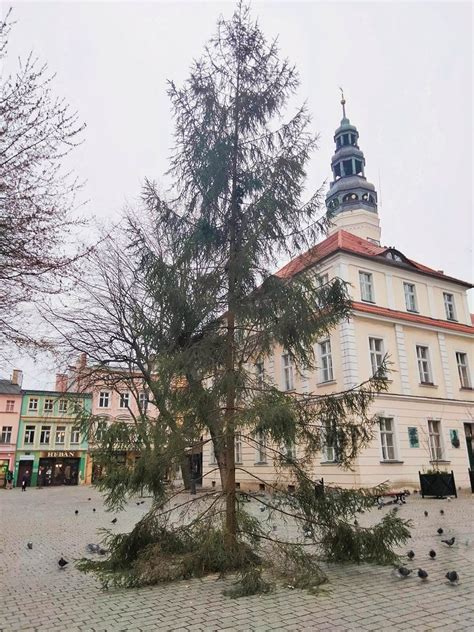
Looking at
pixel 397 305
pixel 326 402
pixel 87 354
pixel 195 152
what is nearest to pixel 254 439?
pixel 326 402

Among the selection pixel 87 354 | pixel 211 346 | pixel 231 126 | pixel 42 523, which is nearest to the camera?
pixel 211 346

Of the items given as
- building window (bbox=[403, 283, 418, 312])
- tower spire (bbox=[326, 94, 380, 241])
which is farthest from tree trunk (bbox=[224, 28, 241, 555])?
tower spire (bbox=[326, 94, 380, 241])

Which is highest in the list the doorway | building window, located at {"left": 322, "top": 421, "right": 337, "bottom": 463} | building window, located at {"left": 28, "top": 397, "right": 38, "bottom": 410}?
building window, located at {"left": 28, "top": 397, "right": 38, "bottom": 410}

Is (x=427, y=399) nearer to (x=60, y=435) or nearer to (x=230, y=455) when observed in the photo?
(x=230, y=455)

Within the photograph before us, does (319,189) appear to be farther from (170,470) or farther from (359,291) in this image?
(359,291)

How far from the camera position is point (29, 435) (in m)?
48.3

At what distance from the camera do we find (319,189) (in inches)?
310

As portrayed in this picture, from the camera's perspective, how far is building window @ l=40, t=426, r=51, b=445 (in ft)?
160

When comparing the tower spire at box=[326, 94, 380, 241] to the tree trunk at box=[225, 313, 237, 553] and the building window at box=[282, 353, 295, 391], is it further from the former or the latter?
the tree trunk at box=[225, 313, 237, 553]

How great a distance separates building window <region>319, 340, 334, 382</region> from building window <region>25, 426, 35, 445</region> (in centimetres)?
3745

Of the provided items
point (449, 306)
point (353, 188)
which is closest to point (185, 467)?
point (449, 306)

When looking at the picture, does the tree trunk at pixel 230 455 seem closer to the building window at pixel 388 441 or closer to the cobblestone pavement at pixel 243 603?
the cobblestone pavement at pixel 243 603

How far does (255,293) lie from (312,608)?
4.32 m

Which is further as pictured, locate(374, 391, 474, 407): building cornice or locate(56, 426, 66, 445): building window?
locate(56, 426, 66, 445): building window
